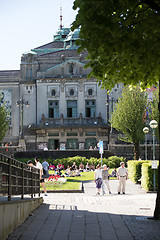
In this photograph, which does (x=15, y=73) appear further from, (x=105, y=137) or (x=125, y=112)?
(x=125, y=112)

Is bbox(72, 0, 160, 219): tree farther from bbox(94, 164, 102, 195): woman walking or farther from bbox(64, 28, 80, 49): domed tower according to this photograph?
bbox(64, 28, 80, 49): domed tower

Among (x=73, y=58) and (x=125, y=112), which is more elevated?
(x=73, y=58)

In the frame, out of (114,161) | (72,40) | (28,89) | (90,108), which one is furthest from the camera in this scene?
(72,40)

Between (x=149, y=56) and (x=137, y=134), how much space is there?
36627 millimetres

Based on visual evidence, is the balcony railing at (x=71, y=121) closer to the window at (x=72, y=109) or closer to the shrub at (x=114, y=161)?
the window at (x=72, y=109)

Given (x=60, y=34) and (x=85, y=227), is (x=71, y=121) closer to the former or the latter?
(x=60, y=34)

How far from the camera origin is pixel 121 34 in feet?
30.0

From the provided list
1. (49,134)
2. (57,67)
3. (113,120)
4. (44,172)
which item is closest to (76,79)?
(57,67)

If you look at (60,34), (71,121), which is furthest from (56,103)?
(60,34)

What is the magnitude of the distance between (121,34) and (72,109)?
167 ft

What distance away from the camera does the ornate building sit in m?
57.5

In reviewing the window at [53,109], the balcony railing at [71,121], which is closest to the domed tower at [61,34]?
the window at [53,109]

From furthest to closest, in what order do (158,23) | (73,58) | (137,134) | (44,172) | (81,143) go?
(73,58), (81,143), (137,134), (44,172), (158,23)

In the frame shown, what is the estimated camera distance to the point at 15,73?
207 ft
